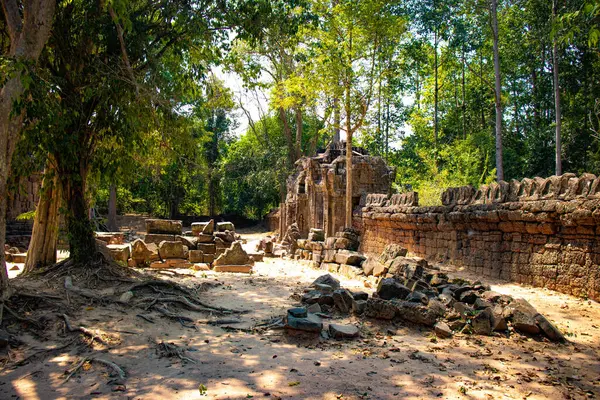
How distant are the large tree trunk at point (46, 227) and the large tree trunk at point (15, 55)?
241 cm

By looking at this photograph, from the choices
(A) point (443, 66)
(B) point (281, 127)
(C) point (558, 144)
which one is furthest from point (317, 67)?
(B) point (281, 127)

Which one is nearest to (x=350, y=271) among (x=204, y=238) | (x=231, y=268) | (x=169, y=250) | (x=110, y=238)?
(x=231, y=268)

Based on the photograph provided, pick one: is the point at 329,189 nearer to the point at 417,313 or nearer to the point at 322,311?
the point at 322,311

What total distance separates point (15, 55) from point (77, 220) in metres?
3.29

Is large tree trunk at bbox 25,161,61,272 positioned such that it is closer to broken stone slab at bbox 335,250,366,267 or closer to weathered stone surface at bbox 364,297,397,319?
weathered stone surface at bbox 364,297,397,319

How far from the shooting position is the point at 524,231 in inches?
345

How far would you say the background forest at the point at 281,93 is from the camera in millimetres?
7766

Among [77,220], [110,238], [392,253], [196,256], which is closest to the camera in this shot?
[77,220]

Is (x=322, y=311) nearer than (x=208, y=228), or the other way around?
(x=322, y=311)

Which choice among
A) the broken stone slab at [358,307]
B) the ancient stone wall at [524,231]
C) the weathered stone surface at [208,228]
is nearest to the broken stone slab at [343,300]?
the broken stone slab at [358,307]

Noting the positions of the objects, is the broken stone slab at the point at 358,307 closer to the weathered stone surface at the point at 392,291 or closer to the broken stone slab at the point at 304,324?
the weathered stone surface at the point at 392,291

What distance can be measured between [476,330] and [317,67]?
1413 centimetres

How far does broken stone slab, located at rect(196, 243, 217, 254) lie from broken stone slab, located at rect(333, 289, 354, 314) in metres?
7.30

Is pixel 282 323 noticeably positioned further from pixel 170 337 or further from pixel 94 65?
pixel 94 65
